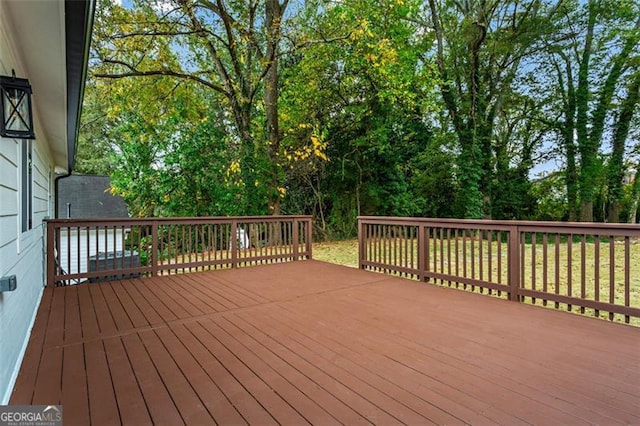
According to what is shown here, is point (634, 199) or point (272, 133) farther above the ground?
point (272, 133)

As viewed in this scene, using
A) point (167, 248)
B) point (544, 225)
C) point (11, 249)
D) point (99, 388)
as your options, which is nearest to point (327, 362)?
point (99, 388)

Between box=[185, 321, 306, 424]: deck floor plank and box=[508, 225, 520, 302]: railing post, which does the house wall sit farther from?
box=[508, 225, 520, 302]: railing post

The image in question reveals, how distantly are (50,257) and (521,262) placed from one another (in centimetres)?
600

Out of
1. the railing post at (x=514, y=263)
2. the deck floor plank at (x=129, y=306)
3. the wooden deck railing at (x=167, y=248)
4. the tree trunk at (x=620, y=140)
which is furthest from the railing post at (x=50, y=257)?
the tree trunk at (x=620, y=140)

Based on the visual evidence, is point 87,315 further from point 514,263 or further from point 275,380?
point 514,263

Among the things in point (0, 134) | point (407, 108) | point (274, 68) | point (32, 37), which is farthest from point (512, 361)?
point (407, 108)

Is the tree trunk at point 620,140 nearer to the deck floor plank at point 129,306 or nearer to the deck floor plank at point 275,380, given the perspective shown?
the deck floor plank at point 275,380

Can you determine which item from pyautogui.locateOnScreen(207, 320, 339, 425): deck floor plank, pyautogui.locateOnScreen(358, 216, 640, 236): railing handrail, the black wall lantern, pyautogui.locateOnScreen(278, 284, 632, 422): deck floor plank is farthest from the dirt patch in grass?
the black wall lantern

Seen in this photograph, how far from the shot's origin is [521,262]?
13.1 feet

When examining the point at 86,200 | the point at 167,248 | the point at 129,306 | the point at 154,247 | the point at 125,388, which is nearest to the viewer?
the point at 125,388

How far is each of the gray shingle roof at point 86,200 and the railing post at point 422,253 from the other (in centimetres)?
1092

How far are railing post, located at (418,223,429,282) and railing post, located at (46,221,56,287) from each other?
16.7 ft

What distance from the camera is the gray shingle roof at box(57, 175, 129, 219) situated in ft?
39.3

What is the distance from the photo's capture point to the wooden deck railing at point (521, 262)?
3369 millimetres
